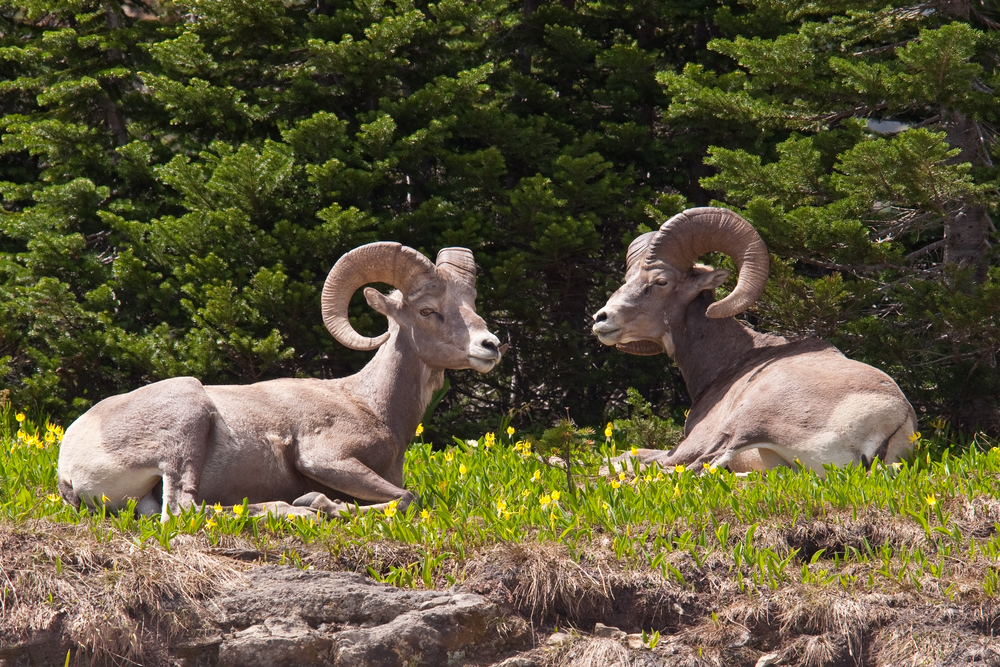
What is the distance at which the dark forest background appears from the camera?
8016mm

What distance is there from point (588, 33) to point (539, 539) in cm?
686

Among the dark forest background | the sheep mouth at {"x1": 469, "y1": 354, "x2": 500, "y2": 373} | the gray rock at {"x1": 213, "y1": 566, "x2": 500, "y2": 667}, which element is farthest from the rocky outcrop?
the dark forest background

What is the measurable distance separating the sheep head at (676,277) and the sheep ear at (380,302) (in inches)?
64.9

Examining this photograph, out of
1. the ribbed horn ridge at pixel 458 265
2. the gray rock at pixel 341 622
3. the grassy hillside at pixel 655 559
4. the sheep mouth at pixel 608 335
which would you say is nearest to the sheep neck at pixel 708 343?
the sheep mouth at pixel 608 335

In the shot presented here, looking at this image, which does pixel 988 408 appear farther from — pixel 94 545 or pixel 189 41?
pixel 189 41

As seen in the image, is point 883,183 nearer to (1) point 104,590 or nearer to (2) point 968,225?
(2) point 968,225

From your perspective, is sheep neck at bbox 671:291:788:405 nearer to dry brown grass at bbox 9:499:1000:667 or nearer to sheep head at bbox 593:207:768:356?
sheep head at bbox 593:207:768:356

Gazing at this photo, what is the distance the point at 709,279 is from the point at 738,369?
692 millimetres

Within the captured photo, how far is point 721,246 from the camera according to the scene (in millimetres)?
7727

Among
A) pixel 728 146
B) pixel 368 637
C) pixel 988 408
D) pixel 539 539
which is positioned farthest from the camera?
pixel 728 146

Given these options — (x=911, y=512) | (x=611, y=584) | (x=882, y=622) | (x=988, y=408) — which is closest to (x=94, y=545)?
(x=611, y=584)

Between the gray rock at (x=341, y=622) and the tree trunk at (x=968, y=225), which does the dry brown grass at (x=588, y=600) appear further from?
the tree trunk at (x=968, y=225)

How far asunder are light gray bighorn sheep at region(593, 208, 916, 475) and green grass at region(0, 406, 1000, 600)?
0.30m

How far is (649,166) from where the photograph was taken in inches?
420
